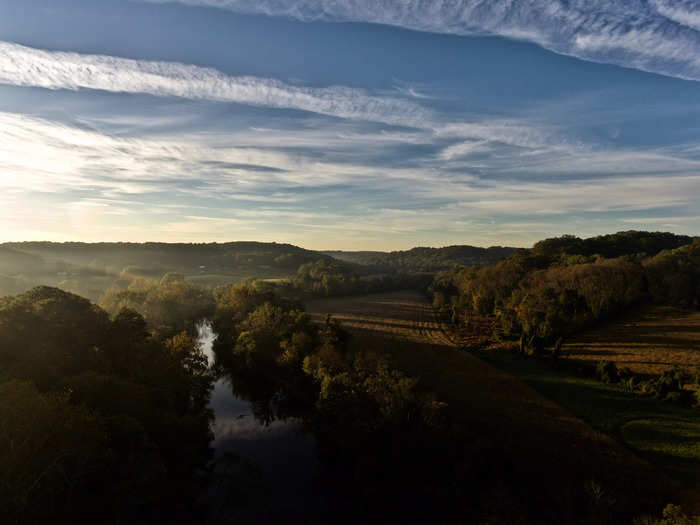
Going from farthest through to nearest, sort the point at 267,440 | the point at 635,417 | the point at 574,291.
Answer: the point at 574,291
the point at 635,417
the point at 267,440

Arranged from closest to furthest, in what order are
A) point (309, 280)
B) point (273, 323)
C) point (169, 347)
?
point (169, 347), point (273, 323), point (309, 280)

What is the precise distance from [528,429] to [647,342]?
37143 millimetres

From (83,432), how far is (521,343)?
5372cm

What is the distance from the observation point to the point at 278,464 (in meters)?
25.0

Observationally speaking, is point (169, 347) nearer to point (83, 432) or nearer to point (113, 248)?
point (83, 432)

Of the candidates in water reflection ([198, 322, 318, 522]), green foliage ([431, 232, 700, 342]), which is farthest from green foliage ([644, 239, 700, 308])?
water reflection ([198, 322, 318, 522])

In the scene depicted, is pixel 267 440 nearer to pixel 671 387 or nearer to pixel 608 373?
pixel 608 373

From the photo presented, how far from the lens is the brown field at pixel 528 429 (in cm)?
2134

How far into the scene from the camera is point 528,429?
28.1 m

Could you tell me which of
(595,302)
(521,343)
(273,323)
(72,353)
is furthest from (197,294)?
(595,302)

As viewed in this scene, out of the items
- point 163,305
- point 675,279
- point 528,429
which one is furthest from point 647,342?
point 163,305

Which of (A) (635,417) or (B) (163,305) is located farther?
(B) (163,305)

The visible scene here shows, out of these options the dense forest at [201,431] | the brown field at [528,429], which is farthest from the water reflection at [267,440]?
the brown field at [528,429]

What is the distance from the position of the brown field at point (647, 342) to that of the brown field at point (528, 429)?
57.2 feet
